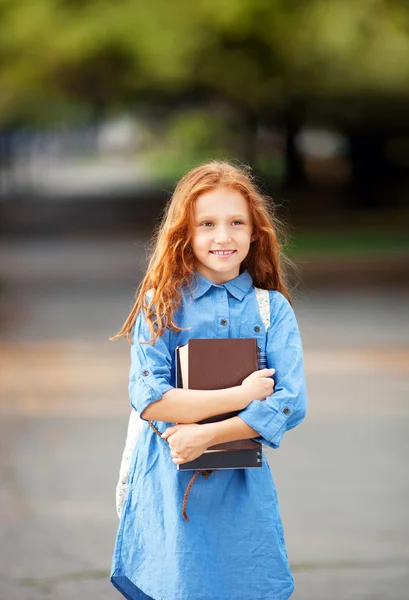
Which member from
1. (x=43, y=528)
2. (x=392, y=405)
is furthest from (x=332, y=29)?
(x=43, y=528)

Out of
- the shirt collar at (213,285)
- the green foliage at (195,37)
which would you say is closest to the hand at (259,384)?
the shirt collar at (213,285)

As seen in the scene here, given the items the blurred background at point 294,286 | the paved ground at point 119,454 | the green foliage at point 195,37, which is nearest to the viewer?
the paved ground at point 119,454

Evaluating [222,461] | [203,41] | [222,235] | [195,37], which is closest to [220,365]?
[222,461]

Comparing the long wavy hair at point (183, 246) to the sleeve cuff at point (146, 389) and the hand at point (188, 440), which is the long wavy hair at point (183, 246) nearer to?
the sleeve cuff at point (146, 389)

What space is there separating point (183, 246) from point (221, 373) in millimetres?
375

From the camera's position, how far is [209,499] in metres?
2.80

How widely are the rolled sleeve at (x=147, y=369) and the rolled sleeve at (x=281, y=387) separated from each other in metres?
0.23

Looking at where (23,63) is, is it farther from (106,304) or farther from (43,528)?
(43,528)

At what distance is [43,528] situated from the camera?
511 centimetres

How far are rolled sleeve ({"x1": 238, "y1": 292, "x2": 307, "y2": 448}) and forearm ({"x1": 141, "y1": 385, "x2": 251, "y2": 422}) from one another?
4cm

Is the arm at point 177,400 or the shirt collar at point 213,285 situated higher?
the shirt collar at point 213,285

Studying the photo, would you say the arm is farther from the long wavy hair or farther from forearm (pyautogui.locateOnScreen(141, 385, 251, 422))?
the long wavy hair

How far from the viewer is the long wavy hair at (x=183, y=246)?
282 cm

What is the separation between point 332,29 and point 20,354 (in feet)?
26.2
